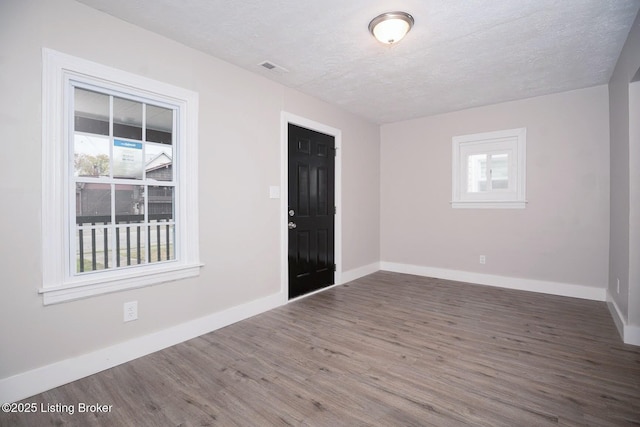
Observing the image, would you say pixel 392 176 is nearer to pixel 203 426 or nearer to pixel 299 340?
pixel 299 340

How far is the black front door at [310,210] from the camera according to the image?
3865mm

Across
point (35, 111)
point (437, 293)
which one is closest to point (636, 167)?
point (437, 293)

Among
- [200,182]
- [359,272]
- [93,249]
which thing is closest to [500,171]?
[359,272]

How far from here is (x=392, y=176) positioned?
17.6 ft

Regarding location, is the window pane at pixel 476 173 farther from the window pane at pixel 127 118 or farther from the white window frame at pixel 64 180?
the window pane at pixel 127 118

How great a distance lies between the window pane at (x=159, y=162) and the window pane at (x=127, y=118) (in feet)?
0.46

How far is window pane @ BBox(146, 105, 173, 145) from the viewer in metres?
2.61

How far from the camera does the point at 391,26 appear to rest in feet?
7.59

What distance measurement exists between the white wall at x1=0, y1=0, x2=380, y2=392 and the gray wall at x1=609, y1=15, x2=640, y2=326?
303 centimetres

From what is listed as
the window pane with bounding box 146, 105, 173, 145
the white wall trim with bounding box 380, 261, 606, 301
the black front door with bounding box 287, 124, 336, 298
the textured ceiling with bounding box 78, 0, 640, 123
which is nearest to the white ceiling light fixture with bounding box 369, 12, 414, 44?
the textured ceiling with bounding box 78, 0, 640, 123

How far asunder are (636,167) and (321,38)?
285cm

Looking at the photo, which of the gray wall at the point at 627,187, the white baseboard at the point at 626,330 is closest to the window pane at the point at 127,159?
the gray wall at the point at 627,187

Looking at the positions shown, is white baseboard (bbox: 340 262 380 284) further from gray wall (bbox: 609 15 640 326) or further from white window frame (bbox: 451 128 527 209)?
gray wall (bbox: 609 15 640 326)

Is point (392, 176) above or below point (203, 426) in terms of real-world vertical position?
above
